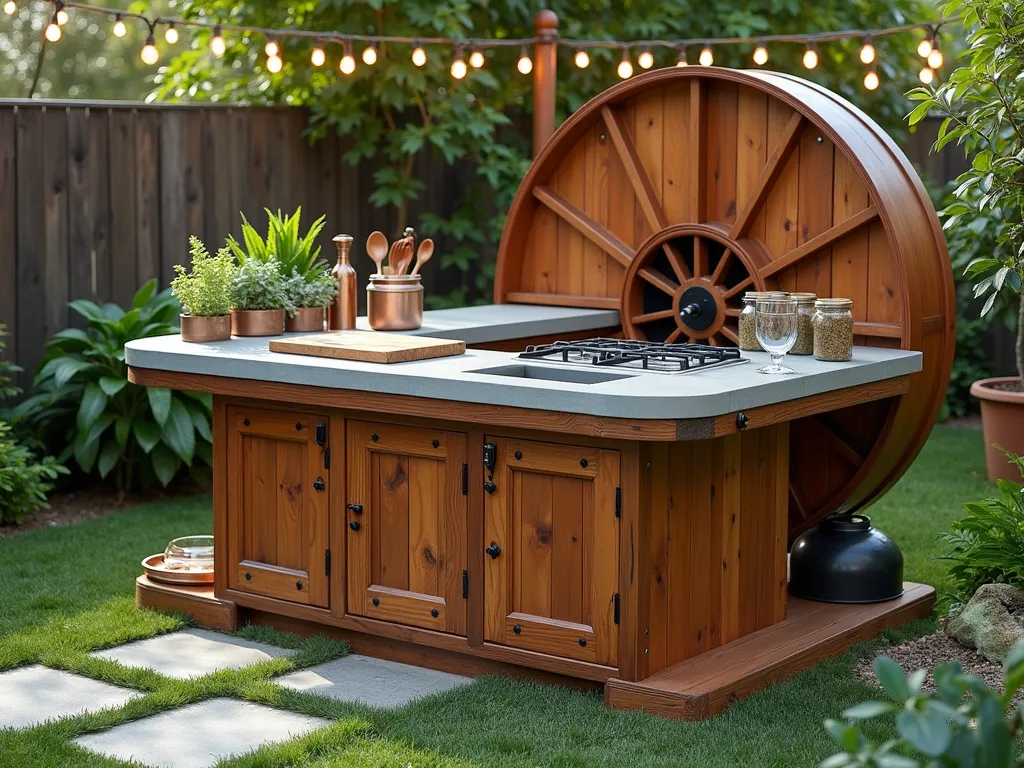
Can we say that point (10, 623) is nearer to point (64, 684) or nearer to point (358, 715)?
point (64, 684)

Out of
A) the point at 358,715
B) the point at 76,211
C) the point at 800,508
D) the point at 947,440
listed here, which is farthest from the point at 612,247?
the point at 947,440

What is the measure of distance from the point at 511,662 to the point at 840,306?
170cm

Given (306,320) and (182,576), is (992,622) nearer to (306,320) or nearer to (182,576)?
(306,320)

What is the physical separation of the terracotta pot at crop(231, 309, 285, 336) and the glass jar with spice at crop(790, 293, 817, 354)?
2.02 m

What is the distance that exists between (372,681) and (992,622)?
6.99 feet

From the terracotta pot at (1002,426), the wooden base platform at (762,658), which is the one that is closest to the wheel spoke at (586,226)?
the wooden base platform at (762,658)

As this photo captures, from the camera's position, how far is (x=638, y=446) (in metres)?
4.30

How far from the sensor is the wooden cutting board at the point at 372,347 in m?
4.94

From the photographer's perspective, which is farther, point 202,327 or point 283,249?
point 283,249

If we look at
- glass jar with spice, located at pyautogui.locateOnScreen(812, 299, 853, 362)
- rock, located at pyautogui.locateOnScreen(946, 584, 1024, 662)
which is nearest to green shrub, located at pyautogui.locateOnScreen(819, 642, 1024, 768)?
rock, located at pyautogui.locateOnScreen(946, 584, 1024, 662)

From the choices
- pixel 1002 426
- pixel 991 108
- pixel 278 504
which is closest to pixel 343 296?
pixel 278 504

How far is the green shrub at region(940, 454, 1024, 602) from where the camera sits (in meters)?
5.18

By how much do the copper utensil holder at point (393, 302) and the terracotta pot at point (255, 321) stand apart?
39 cm

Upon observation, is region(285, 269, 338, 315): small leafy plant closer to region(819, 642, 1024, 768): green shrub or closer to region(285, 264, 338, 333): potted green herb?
region(285, 264, 338, 333): potted green herb
